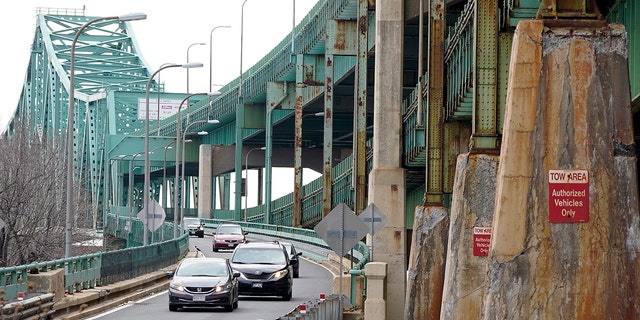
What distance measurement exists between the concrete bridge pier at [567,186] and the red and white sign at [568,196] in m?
0.01

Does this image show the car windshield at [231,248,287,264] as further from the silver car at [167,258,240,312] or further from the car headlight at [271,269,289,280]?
the silver car at [167,258,240,312]

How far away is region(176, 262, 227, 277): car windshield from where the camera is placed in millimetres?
34938

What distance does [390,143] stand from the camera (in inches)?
1725

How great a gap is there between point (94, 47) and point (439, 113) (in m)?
139

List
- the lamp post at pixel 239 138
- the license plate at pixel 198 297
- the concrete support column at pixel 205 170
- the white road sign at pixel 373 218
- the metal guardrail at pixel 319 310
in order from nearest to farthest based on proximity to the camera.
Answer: the metal guardrail at pixel 319 310 → the license plate at pixel 198 297 → the white road sign at pixel 373 218 → the lamp post at pixel 239 138 → the concrete support column at pixel 205 170

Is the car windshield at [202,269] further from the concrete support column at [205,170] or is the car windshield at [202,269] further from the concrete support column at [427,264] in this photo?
the concrete support column at [205,170]

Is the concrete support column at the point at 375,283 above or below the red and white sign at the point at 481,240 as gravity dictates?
below

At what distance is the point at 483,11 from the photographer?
85.9 feet

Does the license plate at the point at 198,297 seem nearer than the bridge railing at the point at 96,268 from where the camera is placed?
No

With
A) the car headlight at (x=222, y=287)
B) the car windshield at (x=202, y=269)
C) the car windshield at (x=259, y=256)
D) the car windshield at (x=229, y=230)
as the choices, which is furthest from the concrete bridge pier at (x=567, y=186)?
the car windshield at (x=229, y=230)

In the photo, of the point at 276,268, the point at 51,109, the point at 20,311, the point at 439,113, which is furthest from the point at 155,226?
the point at 51,109

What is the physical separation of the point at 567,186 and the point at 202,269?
65.1 ft

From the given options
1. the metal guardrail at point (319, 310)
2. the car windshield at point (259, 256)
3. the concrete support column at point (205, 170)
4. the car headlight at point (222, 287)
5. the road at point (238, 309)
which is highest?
the concrete support column at point (205, 170)

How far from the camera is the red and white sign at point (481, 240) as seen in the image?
2441 centimetres
